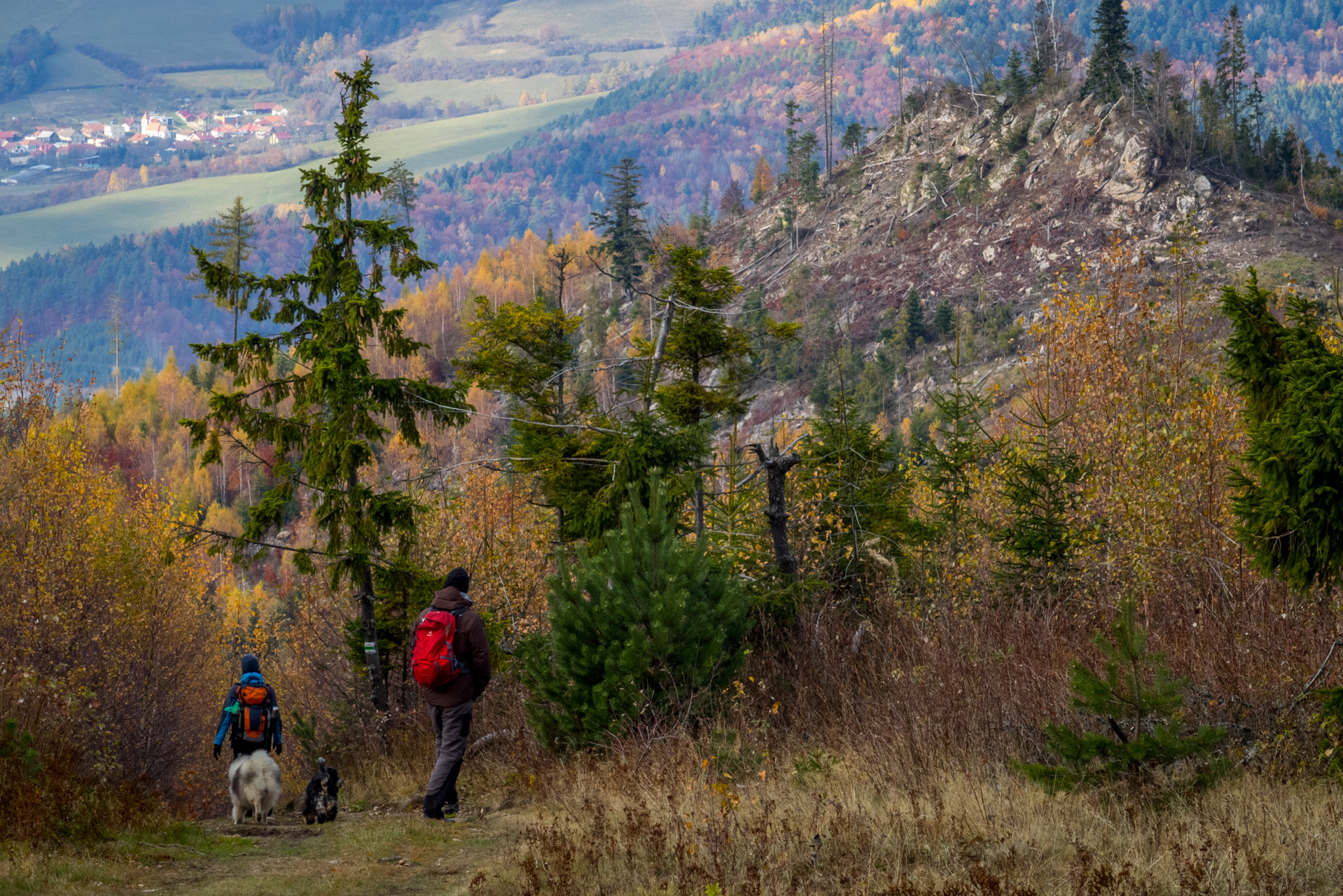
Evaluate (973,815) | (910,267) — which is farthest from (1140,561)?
(910,267)

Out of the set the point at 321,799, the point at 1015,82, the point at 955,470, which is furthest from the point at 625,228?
the point at 321,799

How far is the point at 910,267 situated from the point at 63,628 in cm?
10179

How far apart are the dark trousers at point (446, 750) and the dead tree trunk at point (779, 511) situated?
5352mm

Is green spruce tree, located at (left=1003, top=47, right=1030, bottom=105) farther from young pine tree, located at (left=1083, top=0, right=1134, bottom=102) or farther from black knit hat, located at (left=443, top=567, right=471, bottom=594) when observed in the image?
black knit hat, located at (left=443, top=567, right=471, bottom=594)

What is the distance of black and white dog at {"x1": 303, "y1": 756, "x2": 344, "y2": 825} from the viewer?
9.91m

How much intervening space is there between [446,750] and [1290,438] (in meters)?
6.70

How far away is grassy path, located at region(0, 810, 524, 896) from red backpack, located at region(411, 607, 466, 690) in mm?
1184

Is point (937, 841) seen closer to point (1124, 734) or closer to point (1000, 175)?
point (1124, 734)

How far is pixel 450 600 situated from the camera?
8.84 m

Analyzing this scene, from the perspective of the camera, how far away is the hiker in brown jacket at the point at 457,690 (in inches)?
348

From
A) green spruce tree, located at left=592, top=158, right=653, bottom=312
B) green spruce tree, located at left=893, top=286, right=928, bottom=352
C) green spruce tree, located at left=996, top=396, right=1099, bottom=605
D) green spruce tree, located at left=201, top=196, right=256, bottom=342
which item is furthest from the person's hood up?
green spruce tree, located at left=893, top=286, right=928, bottom=352

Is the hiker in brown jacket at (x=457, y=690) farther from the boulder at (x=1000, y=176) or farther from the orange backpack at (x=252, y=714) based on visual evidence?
the boulder at (x=1000, y=176)

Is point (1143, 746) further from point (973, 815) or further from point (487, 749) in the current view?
point (487, 749)

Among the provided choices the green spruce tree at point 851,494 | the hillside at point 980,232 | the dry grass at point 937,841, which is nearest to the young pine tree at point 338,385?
the green spruce tree at point 851,494
